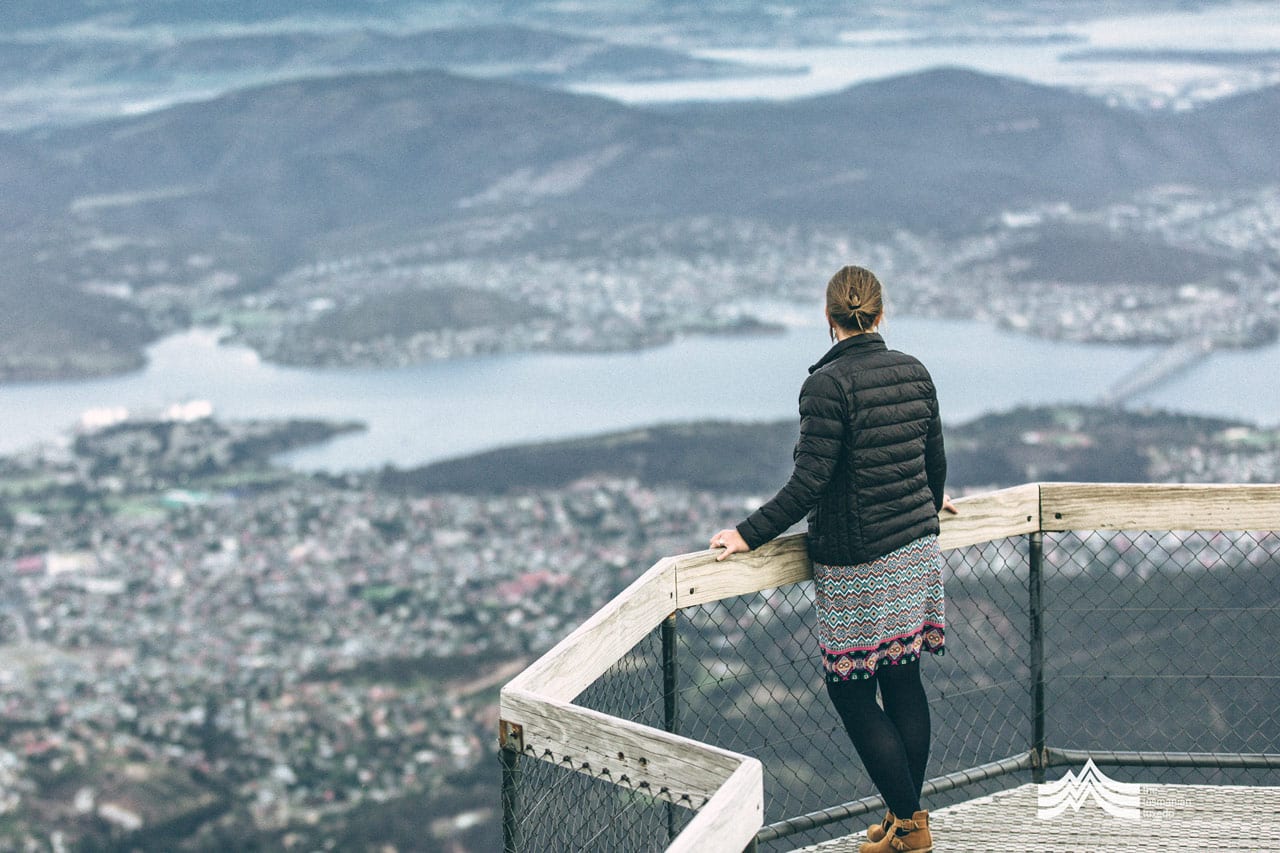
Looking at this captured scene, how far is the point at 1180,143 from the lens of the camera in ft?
340

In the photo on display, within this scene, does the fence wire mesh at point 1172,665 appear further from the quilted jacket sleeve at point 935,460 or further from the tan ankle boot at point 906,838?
the tan ankle boot at point 906,838

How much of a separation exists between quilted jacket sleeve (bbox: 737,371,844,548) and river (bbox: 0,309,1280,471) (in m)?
58.0

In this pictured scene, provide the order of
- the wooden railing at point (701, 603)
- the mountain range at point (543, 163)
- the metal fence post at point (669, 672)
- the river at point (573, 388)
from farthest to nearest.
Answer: the mountain range at point (543, 163) < the river at point (573, 388) < the metal fence post at point (669, 672) < the wooden railing at point (701, 603)

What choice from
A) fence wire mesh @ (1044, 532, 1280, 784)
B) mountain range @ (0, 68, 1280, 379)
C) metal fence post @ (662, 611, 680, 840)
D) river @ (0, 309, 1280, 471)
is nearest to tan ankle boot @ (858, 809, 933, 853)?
metal fence post @ (662, 611, 680, 840)

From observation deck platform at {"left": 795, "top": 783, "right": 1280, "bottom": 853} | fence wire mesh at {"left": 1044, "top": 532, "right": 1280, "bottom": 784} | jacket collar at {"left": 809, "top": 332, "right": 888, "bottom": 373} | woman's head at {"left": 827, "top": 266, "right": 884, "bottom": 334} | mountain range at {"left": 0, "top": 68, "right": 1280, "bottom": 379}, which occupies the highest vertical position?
woman's head at {"left": 827, "top": 266, "right": 884, "bottom": 334}

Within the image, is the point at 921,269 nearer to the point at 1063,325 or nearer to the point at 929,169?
the point at 1063,325

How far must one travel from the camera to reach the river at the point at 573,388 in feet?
212

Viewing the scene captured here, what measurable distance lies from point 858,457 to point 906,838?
0.89 meters

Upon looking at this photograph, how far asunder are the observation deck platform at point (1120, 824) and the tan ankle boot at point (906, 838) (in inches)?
6.8

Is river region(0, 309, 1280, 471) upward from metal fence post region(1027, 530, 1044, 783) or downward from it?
downward

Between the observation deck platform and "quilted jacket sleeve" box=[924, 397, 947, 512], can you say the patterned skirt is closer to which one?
"quilted jacket sleeve" box=[924, 397, 947, 512]

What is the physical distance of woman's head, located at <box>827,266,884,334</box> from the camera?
126 inches

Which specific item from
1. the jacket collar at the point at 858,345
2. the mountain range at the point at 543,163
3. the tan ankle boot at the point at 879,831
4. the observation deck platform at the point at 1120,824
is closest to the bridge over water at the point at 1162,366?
the mountain range at the point at 543,163

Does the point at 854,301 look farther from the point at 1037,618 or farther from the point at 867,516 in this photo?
the point at 1037,618
